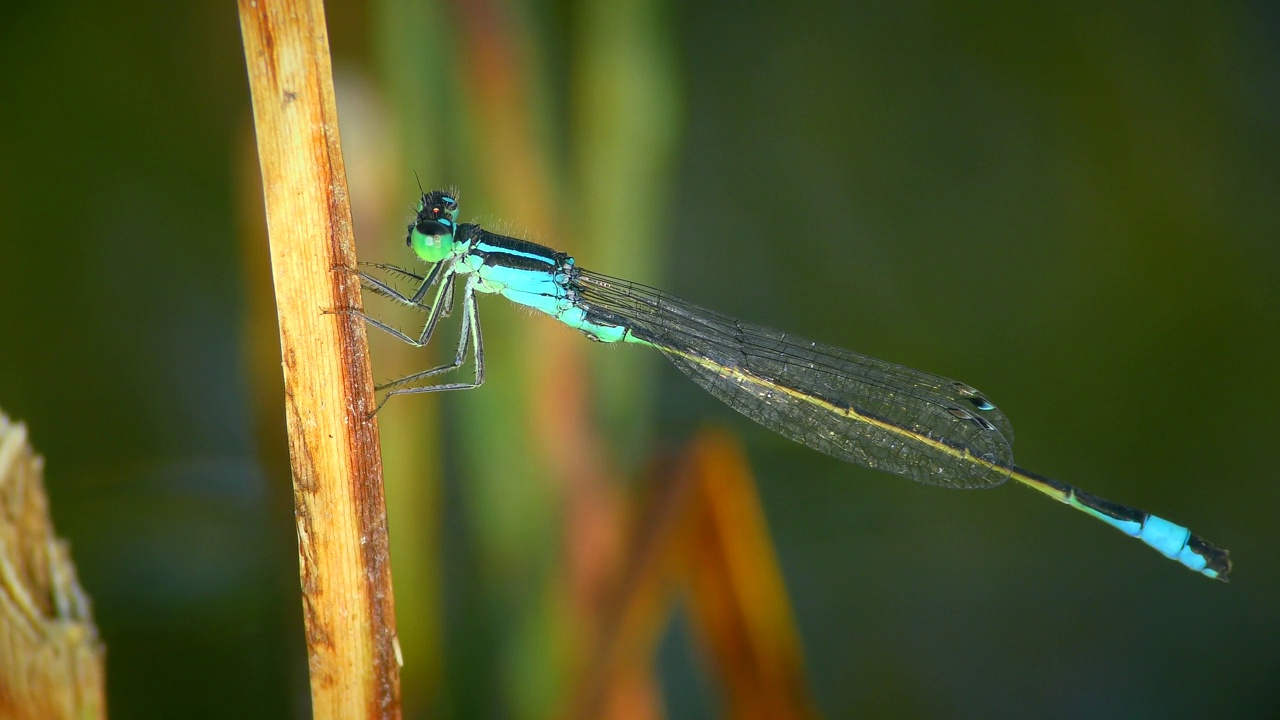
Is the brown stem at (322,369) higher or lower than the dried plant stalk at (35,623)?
higher

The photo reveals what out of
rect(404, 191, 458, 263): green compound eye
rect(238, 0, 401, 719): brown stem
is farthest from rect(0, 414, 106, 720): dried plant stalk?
rect(404, 191, 458, 263): green compound eye

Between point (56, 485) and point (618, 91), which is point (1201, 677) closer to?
point (618, 91)

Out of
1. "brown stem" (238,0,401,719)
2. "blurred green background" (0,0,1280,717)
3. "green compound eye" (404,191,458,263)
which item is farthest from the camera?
"blurred green background" (0,0,1280,717)

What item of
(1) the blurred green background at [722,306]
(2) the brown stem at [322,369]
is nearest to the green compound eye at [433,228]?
(1) the blurred green background at [722,306]

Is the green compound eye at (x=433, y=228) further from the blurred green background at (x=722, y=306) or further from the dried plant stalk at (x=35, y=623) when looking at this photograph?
the dried plant stalk at (x=35, y=623)

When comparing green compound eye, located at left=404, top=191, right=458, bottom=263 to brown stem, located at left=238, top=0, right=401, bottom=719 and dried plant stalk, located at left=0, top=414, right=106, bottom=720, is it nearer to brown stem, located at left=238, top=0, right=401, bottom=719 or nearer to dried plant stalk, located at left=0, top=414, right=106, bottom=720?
brown stem, located at left=238, top=0, right=401, bottom=719

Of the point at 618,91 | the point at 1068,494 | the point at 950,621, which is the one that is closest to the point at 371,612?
the point at 618,91

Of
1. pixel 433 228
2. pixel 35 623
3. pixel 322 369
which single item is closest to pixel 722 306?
pixel 433 228

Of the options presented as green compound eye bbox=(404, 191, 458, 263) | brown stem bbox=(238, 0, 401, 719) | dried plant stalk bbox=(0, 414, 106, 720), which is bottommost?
dried plant stalk bbox=(0, 414, 106, 720)
